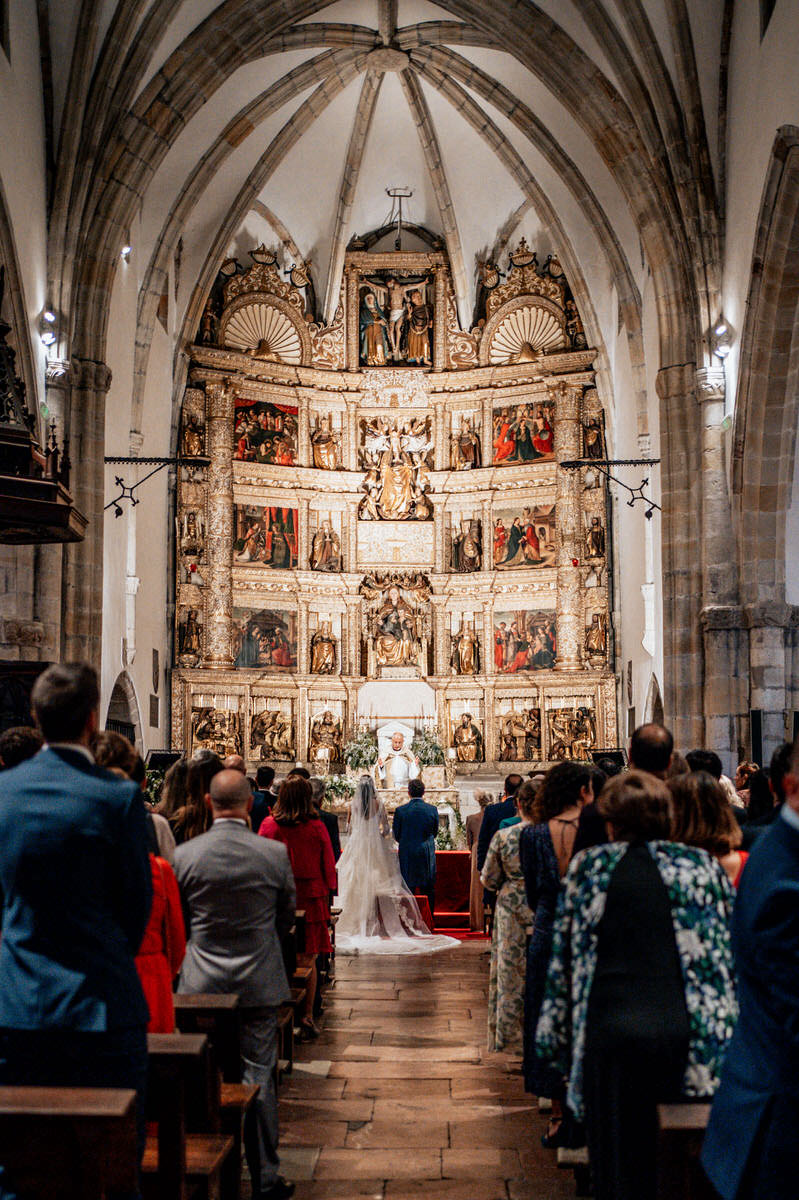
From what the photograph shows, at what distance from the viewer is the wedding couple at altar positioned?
13680mm

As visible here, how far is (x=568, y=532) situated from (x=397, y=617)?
3610 mm

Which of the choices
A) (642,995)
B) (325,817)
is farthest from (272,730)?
(642,995)

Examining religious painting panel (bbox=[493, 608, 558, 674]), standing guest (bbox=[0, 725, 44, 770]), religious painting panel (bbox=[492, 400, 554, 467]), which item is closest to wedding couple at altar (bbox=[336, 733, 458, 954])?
standing guest (bbox=[0, 725, 44, 770])

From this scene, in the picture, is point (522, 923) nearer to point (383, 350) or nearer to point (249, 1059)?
point (249, 1059)

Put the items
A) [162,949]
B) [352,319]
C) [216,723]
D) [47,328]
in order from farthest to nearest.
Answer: [352,319]
[216,723]
[47,328]
[162,949]

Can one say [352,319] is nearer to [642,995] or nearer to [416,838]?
[416,838]

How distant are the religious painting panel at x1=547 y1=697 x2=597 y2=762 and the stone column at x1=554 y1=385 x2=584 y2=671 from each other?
757 millimetres

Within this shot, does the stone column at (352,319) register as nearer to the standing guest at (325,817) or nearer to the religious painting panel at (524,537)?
the religious painting panel at (524,537)

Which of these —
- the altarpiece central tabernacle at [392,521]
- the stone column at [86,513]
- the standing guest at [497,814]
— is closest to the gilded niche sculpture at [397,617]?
the altarpiece central tabernacle at [392,521]

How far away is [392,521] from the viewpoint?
25484 mm

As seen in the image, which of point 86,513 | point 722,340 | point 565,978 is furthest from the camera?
point 86,513

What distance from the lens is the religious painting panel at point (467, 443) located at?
25.3m

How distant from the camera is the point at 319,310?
2616 centimetres

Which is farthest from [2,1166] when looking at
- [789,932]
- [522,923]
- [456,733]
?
[456,733]
